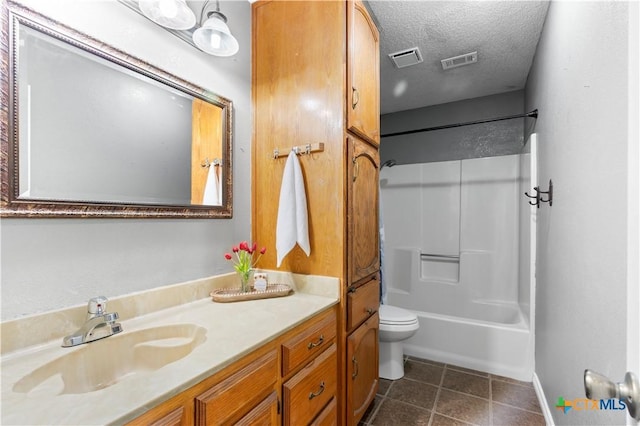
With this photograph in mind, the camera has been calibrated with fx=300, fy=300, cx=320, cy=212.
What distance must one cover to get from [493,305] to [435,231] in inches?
35.0

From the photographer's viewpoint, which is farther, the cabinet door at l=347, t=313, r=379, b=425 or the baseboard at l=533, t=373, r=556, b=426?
the baseboard at l=533, t=373, r=556, b=426

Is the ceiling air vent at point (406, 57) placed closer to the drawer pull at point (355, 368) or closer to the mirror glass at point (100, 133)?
the mirror glass at point (100, 133)

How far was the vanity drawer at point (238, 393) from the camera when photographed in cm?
75

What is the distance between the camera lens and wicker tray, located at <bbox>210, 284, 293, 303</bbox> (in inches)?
53.2

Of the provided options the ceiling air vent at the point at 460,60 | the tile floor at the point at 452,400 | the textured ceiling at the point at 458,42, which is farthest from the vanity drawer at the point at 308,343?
the ceiling air vent at the point at 460,60

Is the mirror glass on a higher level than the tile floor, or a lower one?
higher

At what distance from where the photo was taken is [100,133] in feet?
3.49

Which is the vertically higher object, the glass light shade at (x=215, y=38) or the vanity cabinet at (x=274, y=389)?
the glass light shade at (x=215, y=38)

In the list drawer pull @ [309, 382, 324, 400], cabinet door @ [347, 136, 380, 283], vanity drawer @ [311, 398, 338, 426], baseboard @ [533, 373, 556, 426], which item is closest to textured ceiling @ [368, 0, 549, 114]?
cabinet door @ [347, 136, 380, 283]

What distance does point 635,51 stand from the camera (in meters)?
0.50

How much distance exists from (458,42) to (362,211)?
1.51m

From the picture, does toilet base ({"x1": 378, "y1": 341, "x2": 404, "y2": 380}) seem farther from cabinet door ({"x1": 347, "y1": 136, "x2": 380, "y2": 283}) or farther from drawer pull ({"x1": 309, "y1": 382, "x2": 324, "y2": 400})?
drawer pull ({"x1": 309, "y1": 382, "x2": 324, "y2": 400})

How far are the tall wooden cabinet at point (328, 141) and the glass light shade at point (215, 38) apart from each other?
1.12ft

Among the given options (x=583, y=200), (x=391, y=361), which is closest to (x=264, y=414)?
(x=583, y=200)
